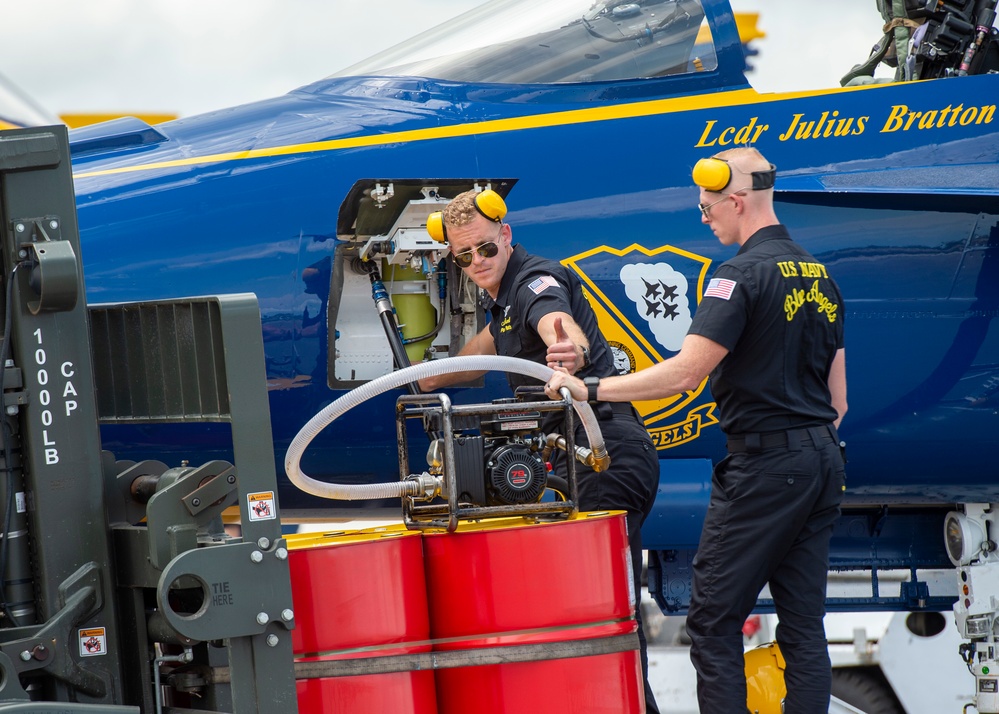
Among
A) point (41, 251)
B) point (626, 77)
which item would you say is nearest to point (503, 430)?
point (41, 251)

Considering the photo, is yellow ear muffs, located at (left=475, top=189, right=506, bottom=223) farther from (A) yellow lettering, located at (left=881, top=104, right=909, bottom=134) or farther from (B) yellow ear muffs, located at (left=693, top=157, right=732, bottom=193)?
(A) yellow lettering, located at (left=881, top=104, right=909, bottom=134)

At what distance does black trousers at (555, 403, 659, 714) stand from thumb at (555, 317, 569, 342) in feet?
1.31

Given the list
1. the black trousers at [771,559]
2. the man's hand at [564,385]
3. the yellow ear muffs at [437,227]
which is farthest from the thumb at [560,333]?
the black trousers at [771,559]

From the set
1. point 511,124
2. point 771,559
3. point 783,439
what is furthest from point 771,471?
point 511,124

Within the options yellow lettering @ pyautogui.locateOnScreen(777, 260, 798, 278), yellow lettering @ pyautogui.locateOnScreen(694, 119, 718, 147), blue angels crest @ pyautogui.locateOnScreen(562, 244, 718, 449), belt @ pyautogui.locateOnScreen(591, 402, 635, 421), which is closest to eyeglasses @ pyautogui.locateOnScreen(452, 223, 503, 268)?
blue angels crest @ pyautogui.locateOnScreen(562, 244, 718, 449)

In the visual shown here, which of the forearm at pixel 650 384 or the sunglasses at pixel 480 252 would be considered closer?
the forearm at pixel 650 384

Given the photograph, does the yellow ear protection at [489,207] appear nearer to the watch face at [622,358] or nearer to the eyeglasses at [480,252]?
the eyeglasses at [480,252]

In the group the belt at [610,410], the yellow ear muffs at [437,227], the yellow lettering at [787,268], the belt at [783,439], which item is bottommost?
the belt at [783,439]

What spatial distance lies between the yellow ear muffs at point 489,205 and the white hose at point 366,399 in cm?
67

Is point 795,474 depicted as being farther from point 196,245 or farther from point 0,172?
point 0,172

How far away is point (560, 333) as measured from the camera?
3.65 metres

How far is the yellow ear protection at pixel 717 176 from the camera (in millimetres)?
3859

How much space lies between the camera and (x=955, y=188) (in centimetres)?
444

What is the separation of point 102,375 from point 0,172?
0.59m
